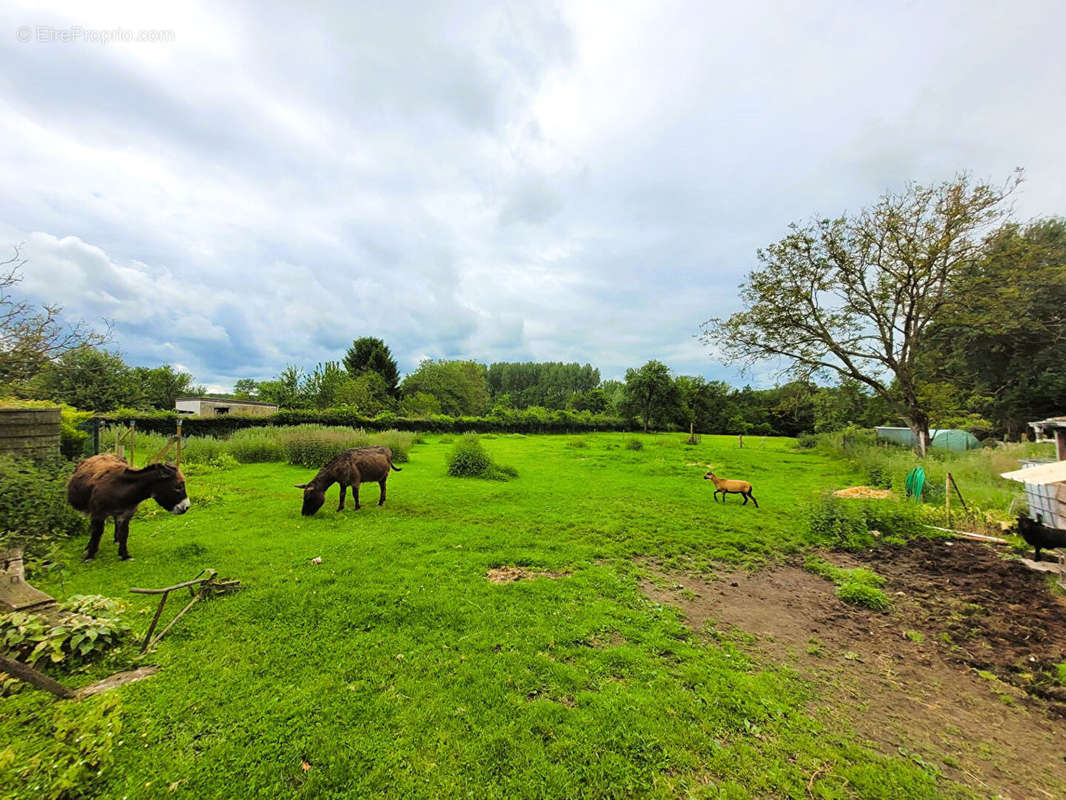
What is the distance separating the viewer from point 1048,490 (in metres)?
6.55

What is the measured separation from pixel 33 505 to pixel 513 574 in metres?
7.18

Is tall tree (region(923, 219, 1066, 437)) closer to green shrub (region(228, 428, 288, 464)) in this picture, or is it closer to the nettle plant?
the nettle plant

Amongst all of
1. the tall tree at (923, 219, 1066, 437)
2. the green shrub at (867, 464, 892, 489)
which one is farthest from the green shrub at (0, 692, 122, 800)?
the tall tree at (923, 219, 1066, 437)

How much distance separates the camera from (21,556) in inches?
184

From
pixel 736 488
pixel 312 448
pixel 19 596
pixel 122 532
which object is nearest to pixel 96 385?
pixel 312 448

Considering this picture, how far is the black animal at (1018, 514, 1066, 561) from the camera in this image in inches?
239

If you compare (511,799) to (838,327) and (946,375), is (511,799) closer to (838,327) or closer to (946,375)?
(838,327)

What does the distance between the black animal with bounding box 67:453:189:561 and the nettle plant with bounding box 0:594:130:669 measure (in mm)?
2329

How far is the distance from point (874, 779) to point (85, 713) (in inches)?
205

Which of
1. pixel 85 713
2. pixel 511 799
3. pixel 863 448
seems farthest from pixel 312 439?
pixel 863 448

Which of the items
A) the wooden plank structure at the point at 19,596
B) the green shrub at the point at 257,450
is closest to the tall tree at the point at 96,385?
the green shrub at the point at 257,450

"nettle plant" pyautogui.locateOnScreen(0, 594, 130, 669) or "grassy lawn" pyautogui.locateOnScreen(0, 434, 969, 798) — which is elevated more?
"nettle plant" pyautogui.locateOnScreen(0, 594, 130, 669)

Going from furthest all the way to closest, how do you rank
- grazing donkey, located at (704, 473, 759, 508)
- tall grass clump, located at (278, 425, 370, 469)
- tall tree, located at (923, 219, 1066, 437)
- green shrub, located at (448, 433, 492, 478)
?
tall tree, located at (923, 219, 1066, 437)
tall grass clump, located at (278, 425, 370, 469)
green shrub, located at (448, 433, 492, 478)
grazing donkey, located at (704, 473, 759, 508)

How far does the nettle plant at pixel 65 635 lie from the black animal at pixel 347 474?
4717 millimetres
